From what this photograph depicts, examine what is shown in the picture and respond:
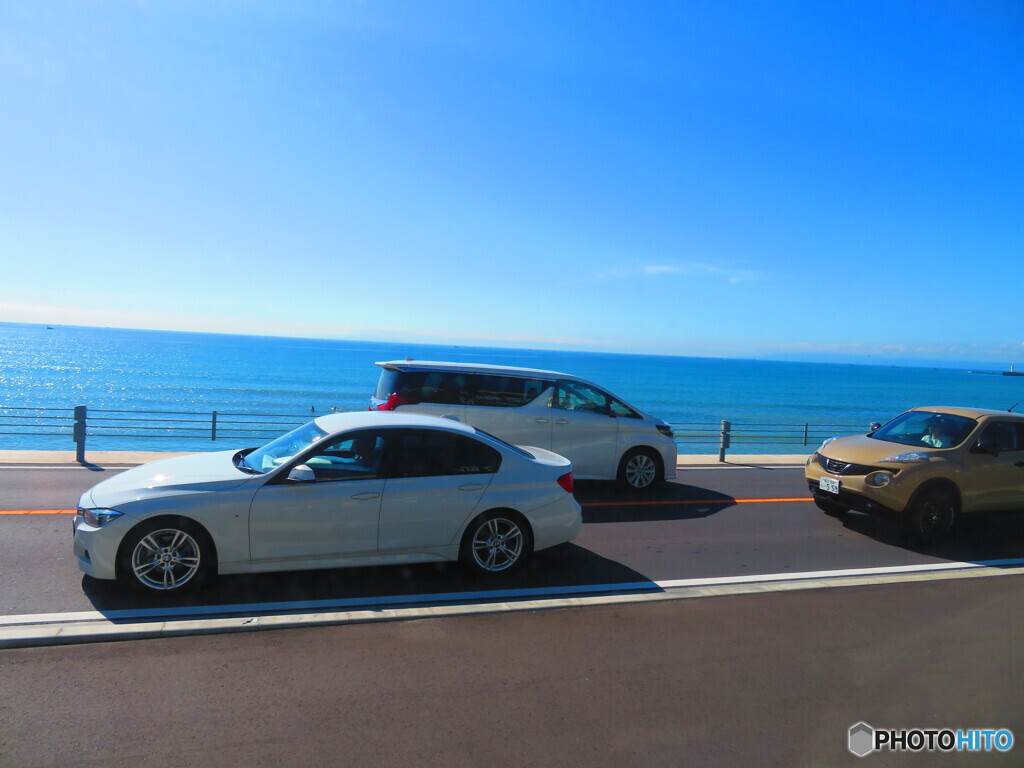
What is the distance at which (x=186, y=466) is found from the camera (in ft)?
20.0

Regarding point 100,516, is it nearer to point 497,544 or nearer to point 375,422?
point 375,422

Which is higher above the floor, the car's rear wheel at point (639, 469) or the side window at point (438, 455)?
the side window at point (438, 455)

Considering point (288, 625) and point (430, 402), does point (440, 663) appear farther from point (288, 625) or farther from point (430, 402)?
point (430, 402)

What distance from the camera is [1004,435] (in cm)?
901

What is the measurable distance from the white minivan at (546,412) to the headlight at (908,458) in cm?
330

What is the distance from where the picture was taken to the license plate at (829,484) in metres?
8.85

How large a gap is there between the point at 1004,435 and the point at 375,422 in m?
7.96

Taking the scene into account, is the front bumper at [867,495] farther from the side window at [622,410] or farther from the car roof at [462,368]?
the car roof at [462,368]

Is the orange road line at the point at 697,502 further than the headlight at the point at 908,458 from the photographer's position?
Yes

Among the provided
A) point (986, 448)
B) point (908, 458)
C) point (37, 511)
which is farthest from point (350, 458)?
point (986, 448)

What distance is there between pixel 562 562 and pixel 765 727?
3273mm

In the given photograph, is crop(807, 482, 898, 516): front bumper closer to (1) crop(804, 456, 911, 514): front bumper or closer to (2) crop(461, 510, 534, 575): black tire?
(1) crop(804, 456, 911, 514): front bumper

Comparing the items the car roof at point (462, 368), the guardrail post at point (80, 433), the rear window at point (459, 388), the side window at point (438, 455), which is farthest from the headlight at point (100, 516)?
the guardrail post at point (80, 433)

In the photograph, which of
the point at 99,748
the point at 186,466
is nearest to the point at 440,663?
the point at 99,748
